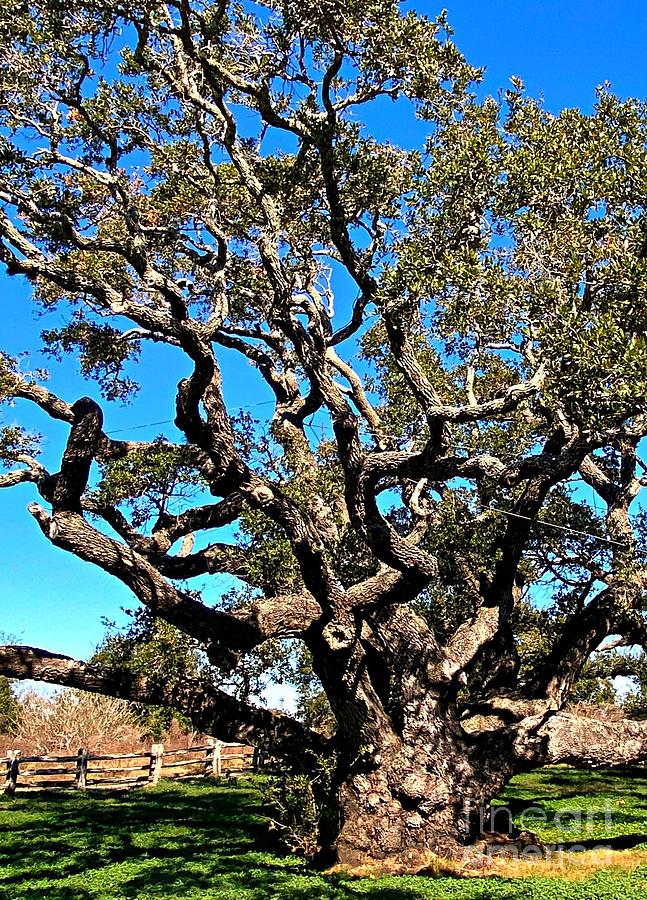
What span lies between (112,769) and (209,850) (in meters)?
10.8

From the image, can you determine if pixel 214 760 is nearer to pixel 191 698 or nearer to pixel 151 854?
pixel 151 854

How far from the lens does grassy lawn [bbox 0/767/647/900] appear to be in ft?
27.8

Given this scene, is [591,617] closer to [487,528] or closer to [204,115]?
[487,528]

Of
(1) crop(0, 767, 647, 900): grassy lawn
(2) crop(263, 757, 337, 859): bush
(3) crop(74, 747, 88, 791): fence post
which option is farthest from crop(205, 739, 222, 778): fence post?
(2) crop(263, 757, 337, 859): bush

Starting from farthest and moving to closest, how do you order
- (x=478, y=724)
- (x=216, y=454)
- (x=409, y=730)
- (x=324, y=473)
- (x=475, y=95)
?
(x=324, y=473) → (x=478, y=724) → (x=409, y=730) → (x=216, y=454) → (x=475, y=95)

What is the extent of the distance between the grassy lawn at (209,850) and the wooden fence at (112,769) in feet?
4.47

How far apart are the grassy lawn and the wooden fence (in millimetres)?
1362

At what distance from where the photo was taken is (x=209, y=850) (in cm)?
1120

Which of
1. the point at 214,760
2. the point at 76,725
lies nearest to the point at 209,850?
the point at 214,760

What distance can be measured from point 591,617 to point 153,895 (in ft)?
25.8

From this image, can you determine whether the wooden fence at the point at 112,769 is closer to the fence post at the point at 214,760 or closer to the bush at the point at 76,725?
the fence post at the point at 214,760

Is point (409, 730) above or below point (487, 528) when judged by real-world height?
below

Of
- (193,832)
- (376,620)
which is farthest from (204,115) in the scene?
(193,832)

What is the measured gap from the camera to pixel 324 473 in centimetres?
1253
